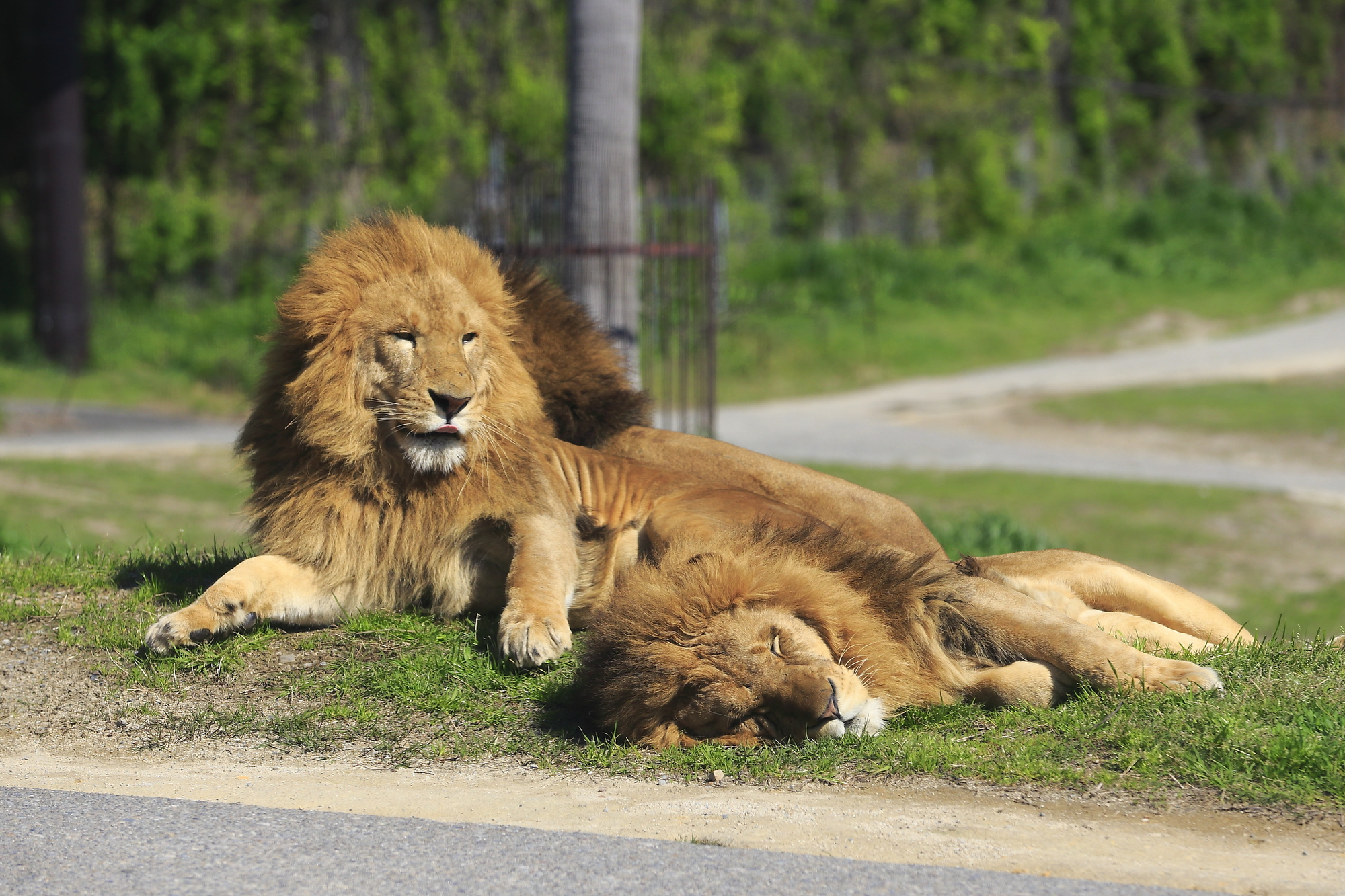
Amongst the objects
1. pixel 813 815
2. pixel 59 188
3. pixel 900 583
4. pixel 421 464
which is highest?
pixel 59 188

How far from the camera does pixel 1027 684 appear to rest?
4.40m

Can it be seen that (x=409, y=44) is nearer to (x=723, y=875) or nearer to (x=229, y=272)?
(x=229, y=272)

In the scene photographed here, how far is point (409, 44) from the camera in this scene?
22.8 meters

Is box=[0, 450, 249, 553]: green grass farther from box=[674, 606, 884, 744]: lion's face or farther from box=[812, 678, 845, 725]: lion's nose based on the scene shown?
box=[812, 678, 845, 725]: lion's nose

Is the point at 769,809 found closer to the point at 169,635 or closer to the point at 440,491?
the point at 440,491

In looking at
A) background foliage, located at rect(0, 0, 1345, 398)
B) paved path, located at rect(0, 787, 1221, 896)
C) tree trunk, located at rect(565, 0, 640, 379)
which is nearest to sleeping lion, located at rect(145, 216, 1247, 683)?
paved path, located at rect(0, 787, 1221, 896)

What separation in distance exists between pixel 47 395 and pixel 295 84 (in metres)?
6.58

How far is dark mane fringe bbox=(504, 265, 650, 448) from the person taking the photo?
572 centimetres

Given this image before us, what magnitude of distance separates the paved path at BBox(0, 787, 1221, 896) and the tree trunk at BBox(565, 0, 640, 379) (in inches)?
216

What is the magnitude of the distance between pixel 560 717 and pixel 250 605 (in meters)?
1.23

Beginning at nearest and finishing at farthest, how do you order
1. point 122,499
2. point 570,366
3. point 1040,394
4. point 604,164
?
point 570,366 < point 604,164 < point 122,499 < point 1040,394

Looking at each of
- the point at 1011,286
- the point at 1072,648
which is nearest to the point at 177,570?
the point at 1072,648

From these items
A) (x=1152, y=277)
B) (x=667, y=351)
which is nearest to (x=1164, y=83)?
(x=1152, y=277)

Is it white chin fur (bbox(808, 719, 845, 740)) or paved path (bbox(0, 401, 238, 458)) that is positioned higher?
white chin fur (bbox(808, 719, 845, 740))
